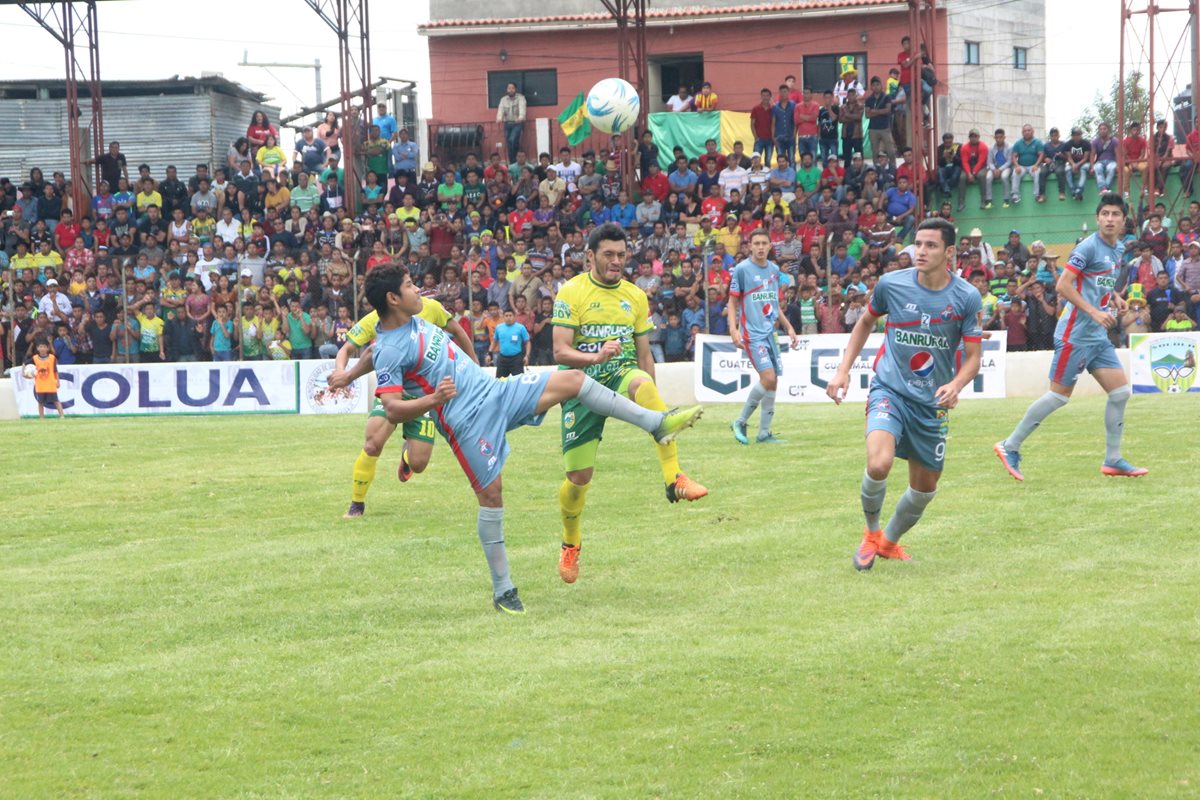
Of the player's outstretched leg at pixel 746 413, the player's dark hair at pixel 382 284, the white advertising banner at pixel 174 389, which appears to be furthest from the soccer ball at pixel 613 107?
the player's dark hair at pixel 382 284

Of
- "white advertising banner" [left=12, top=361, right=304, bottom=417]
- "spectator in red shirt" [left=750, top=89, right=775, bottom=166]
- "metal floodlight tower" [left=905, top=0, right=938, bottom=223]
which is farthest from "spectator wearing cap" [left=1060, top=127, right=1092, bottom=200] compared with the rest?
"white advertising banner" [left=12, top=361, right=304, bottom=417]

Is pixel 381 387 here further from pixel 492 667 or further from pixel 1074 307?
pixel 1074 307

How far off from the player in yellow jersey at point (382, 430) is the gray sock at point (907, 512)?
3814 mm

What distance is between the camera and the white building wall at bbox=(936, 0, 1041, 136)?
40.8 metres

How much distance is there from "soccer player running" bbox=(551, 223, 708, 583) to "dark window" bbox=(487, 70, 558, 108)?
106ft

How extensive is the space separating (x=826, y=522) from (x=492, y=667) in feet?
14.8

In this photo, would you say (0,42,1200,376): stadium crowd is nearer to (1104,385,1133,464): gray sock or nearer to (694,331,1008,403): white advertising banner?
(694,331,1008,403): white advertising banner

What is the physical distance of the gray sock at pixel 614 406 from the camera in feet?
26.3

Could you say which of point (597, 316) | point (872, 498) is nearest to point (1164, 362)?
point (872, 498)

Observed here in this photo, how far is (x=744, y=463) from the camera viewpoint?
14477mm

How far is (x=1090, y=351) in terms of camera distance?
12656mm

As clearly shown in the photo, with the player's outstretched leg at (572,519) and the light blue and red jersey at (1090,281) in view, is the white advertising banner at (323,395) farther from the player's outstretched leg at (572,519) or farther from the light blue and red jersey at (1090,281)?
the player's outstretched leg at (572,519)

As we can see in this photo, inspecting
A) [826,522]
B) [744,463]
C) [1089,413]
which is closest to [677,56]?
[1089,413]

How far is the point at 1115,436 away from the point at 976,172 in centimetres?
1691
